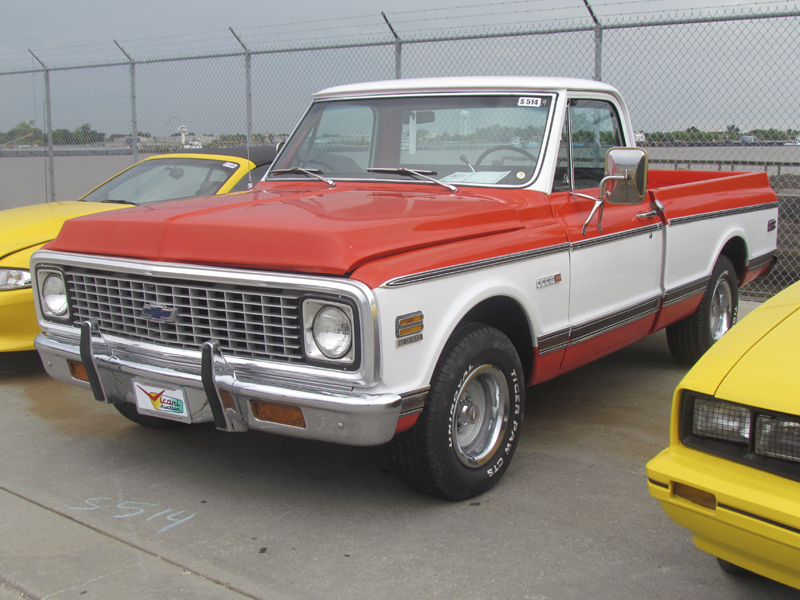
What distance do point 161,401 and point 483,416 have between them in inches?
55.4

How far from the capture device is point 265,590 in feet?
8.48

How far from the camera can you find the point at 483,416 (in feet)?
11.1

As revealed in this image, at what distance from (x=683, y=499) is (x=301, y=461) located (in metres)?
2.02

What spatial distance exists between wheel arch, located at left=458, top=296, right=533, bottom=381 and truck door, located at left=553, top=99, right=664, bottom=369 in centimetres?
28

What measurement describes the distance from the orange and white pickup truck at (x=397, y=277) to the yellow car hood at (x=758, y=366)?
0.99 m

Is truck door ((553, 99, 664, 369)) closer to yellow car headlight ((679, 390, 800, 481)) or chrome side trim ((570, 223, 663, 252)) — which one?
chrome side trim ((570, 223, 663, 252))

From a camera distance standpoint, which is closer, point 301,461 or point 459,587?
point 459,587

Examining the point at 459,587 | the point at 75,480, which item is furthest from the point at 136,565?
the point at 459,587

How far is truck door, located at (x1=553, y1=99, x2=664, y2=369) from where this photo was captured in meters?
3.80

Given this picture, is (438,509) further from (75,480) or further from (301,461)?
(75,480)

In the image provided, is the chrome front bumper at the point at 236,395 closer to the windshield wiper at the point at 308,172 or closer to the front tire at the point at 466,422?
the front tire at the point at 466,422

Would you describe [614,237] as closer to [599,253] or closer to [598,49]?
[599,253]

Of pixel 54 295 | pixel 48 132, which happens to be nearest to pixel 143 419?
pixel 54 295

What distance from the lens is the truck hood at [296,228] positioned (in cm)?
277
